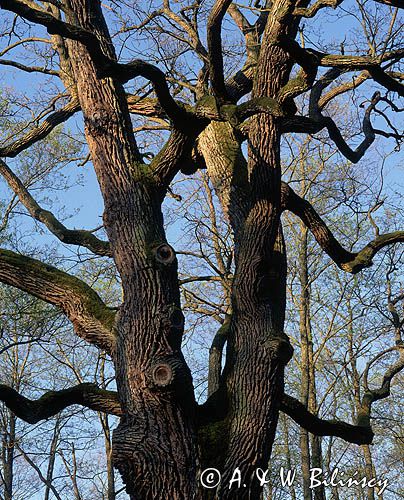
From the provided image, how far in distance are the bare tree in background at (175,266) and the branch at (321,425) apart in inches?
0.5

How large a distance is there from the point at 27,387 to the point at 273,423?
14040mm

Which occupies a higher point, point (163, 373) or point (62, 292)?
point (62, 292)

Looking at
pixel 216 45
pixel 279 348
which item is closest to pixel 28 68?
pixel 216 45

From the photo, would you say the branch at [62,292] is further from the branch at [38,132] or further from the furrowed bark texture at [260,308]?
the branch at [38,132]

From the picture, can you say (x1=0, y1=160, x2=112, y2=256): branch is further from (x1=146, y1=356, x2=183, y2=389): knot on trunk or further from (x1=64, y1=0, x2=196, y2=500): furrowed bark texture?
(x1=146, y1=356, x2=183, y2=389): knot on trunk

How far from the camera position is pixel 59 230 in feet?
20.7

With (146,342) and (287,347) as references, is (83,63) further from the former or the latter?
(287,347)

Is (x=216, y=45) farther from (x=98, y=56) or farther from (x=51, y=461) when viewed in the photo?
(x=51, y=461)

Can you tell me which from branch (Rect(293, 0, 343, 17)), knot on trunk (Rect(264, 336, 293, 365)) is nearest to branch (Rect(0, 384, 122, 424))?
knot on trunk (Rect(264, 336, 293, 365))

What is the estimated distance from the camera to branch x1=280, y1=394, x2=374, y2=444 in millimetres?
5113

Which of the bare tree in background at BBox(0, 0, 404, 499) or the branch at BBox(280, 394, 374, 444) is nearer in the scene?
the bare tree in background at BBox(0, 0, 404, 499)

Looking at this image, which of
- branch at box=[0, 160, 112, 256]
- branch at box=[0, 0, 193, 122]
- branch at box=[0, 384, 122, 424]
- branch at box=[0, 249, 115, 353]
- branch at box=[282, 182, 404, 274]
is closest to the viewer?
branch at box=[0, 0, 193, 122]

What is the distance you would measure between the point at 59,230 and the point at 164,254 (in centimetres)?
207

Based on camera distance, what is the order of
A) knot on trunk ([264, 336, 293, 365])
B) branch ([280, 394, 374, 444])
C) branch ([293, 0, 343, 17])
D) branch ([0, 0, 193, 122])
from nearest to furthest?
branch ([0, 0, 193, 122]) < knot on trunk ([264, 336, 293, 365]) < branch ([293, 0, 343, 17]) < branch ([280, 394, 374, 444])
